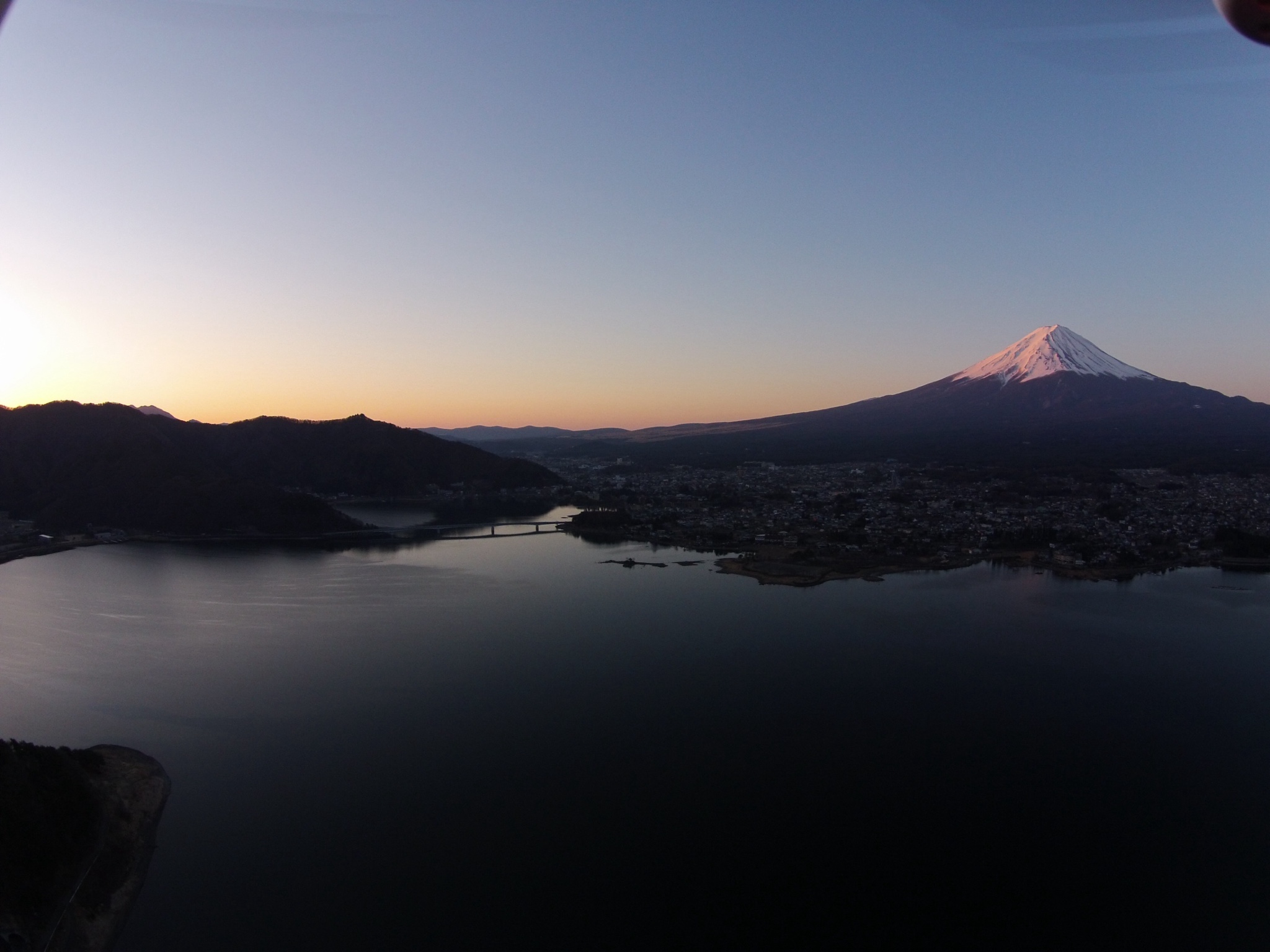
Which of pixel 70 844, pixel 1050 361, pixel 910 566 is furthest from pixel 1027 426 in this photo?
pixel 70 844

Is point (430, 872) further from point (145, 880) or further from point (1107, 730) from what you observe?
point (1107, 730)

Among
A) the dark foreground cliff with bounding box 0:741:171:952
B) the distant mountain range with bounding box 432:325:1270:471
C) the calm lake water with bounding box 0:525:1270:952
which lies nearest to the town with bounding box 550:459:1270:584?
the calm lake water with bounding box 0:525:1270:952

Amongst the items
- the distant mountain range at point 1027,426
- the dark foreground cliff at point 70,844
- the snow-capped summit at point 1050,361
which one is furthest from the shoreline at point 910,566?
the snow-capped summit at point 1050,361

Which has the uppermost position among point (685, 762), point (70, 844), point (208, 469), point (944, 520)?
point (208, 469)

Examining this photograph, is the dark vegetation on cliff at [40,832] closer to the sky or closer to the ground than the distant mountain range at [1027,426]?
closer to the ground

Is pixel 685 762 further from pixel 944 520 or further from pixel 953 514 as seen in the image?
pixel 953 514

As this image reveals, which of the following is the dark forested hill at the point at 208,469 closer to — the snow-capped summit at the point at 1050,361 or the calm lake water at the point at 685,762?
the calm lake water at the point at 685,762

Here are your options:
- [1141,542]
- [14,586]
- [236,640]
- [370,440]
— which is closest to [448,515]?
[370,440]
